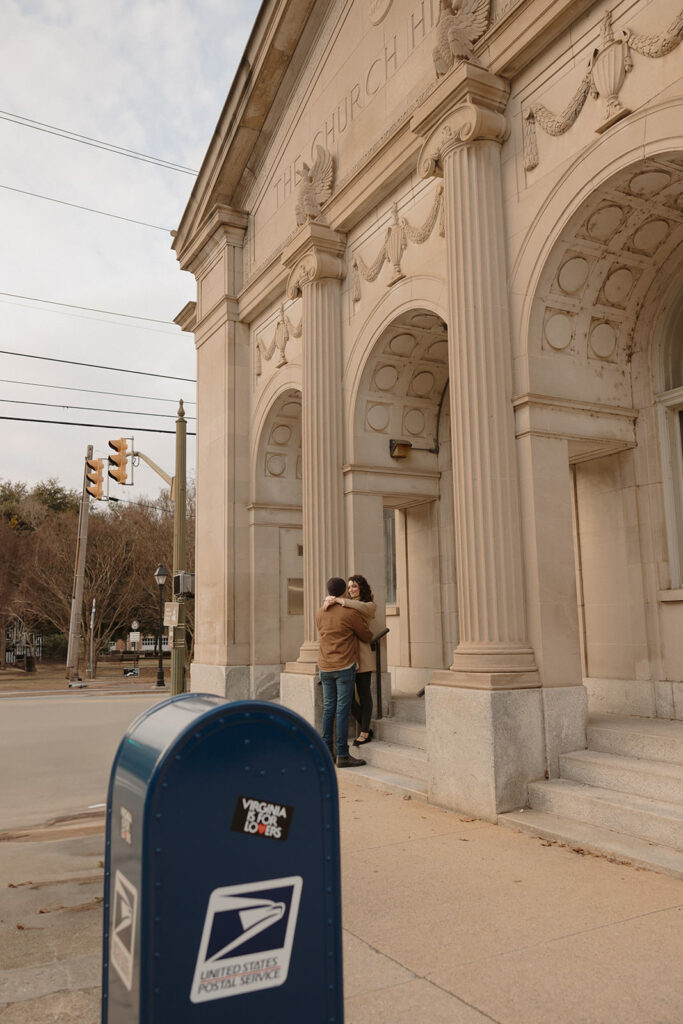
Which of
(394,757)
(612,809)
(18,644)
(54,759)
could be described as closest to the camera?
(612,809)

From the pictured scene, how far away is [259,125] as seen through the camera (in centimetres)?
1378

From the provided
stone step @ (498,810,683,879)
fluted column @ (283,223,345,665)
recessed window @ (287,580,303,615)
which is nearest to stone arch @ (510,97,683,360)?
fluted column @ (283,223,345,665)

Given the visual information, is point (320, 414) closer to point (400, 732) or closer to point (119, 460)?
point (400, 732)

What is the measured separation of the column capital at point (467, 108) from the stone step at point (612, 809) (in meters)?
6.00

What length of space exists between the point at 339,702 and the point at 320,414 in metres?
3.98

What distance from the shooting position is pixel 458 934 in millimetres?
4180

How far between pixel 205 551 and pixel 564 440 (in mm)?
8614

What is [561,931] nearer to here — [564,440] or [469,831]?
[469,831]

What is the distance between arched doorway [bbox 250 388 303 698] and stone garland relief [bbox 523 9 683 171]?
6627 millimetres

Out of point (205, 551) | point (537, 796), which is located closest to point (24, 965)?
point (537, 796)

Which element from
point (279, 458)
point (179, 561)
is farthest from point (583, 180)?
point (179, 561)

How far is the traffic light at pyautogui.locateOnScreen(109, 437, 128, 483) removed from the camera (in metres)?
19.6

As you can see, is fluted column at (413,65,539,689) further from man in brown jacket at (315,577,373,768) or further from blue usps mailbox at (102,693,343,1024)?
blue usps mailbox at (102,693,343,1024)

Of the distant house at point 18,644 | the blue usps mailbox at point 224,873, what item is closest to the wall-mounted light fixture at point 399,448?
the blue usps mailbox at point 224,873
